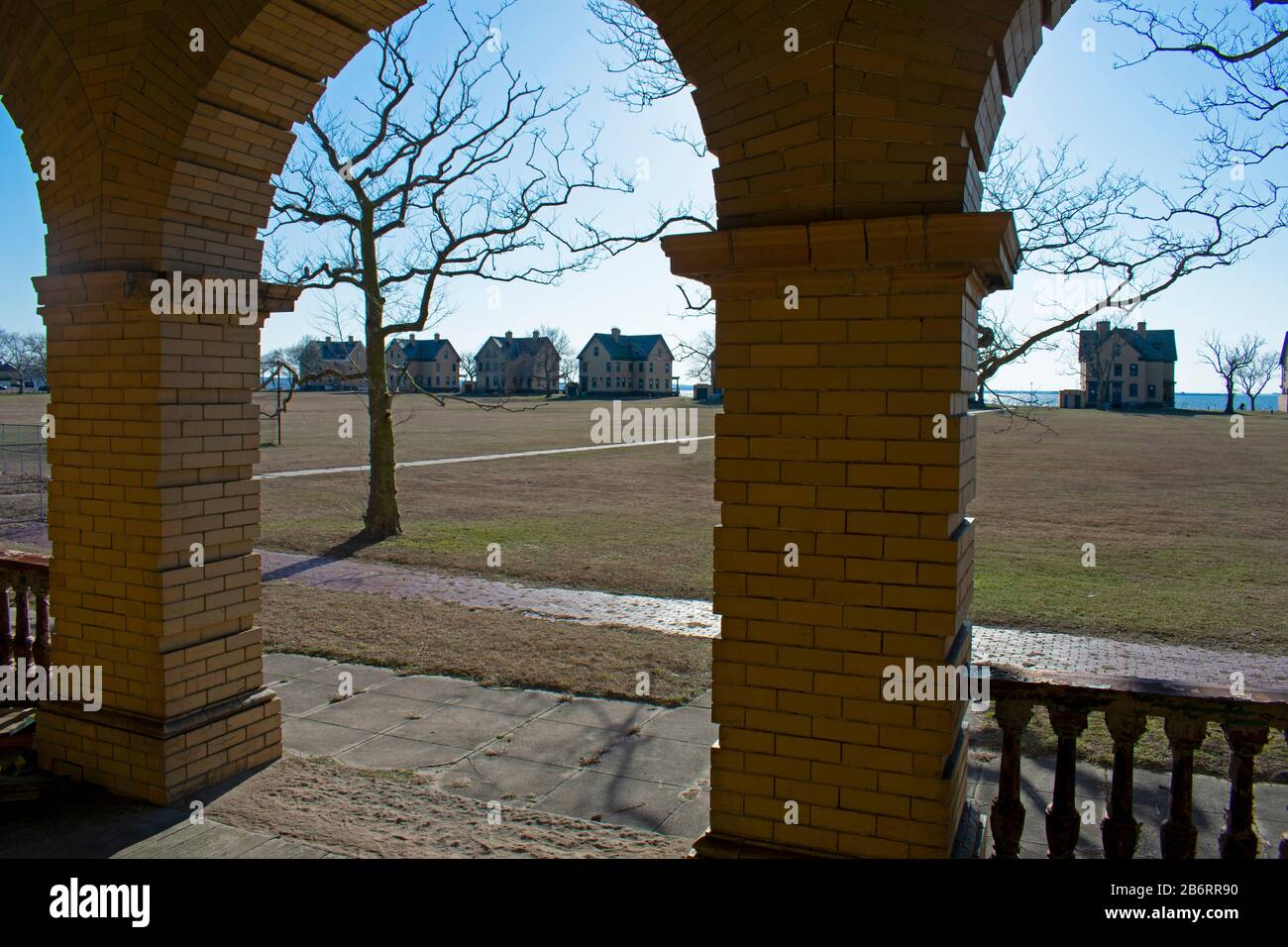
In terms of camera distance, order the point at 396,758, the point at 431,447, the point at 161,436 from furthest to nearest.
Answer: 1. the point at 431,447
2. the point at 396,758
3. the point at 161,436

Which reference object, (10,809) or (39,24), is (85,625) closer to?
(10,809)

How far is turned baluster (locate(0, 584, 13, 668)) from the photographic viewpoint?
6336mm

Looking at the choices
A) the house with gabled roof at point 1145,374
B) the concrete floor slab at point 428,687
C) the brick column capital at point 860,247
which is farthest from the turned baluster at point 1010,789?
the house with gabled roof at point 1145,374

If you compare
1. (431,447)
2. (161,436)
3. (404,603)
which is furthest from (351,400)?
(161,436)

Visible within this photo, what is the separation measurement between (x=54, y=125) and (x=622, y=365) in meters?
108

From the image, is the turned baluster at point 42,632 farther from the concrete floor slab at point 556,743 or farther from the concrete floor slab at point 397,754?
the concrete floor slab at point 556,743

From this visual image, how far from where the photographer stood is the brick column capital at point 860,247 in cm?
300

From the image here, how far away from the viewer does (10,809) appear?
4.89m

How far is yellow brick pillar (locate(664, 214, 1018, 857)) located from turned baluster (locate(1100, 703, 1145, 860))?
645 millimetres

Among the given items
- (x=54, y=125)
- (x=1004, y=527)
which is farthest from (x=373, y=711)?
(x=1004, y=527)

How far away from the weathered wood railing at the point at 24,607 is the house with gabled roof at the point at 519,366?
322ft

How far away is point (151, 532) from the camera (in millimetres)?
4949

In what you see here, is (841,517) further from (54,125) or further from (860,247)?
(54,125)
